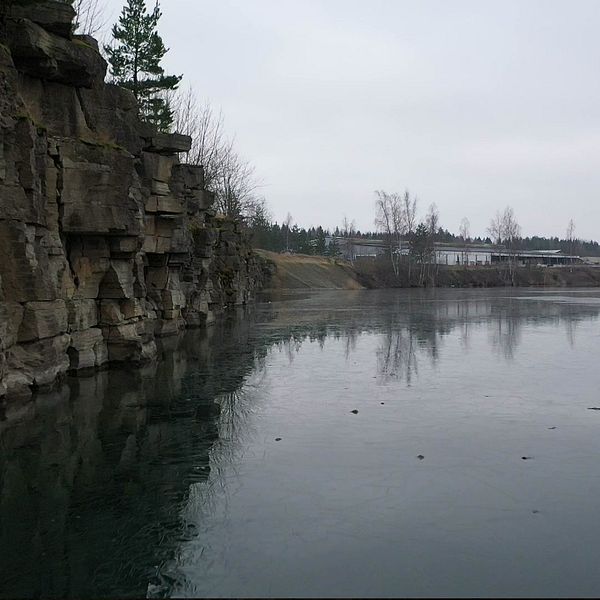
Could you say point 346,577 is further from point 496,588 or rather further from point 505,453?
point 505,453

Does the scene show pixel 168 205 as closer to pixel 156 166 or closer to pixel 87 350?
pixel 156 166

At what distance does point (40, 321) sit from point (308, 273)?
9141 centimetres

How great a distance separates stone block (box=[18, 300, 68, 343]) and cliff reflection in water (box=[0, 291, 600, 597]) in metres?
1.51

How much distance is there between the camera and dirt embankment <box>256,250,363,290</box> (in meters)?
99.5

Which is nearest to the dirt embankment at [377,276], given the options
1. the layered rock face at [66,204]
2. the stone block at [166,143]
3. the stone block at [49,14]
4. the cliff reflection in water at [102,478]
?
the stone block at [166,143]

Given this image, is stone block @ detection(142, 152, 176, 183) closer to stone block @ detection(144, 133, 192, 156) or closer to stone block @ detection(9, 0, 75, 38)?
stone block @ detection(144, 133, 192, 156)

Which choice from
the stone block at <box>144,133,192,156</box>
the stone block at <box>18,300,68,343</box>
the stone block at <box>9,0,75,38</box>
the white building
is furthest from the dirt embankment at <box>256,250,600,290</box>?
the stone block at <box>18,300,68,343</box>

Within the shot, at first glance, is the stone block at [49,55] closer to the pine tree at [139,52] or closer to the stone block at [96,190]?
the stone block at [96,190]

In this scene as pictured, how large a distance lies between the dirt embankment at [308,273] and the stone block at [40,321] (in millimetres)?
77549

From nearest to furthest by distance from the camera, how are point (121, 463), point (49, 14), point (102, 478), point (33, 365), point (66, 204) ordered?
1. point (102, 478)
2. point (121, 463)
3. point (33, 365)
4. point (49, 14)
5. point (66, 204)

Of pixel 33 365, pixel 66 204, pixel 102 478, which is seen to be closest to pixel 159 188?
pixel 66 204

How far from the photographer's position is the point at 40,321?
16.3 metres

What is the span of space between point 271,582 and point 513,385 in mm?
12477

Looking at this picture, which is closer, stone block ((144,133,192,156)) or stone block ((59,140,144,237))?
stone block ((59,140,144,237))
